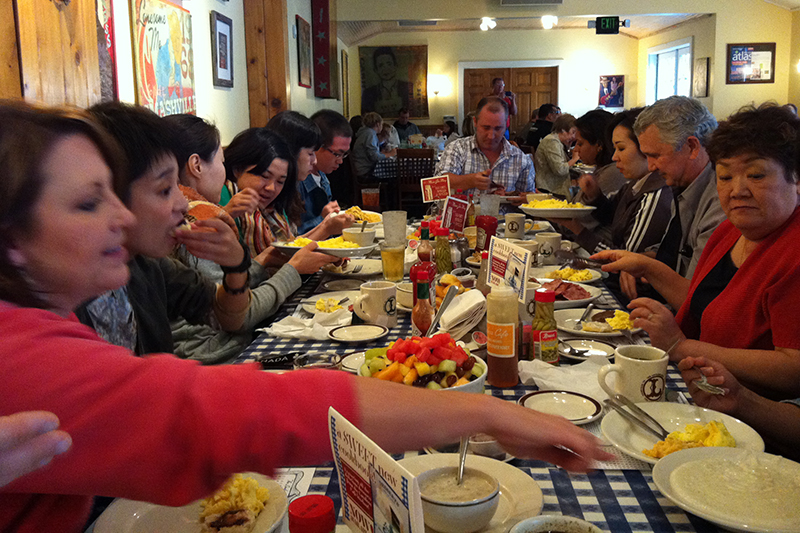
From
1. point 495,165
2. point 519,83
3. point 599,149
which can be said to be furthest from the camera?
point 519,83

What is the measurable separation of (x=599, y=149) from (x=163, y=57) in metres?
2.98

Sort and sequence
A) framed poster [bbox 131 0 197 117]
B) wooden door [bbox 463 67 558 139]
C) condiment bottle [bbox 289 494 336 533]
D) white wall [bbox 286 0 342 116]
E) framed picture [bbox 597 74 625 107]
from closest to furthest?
condiment bottle [bbox 289 494 336 533] < framed poster [bbox 131 0 197 117] < white wall [bbox 286 0 342 116] < wooden door [bbox 463 67 558 139] < framed picture [bbox 597 74 625 107]

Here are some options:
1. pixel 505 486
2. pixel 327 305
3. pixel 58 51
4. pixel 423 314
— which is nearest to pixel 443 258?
pixel 327 305

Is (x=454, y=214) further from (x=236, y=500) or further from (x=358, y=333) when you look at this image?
(x=236, y=500)

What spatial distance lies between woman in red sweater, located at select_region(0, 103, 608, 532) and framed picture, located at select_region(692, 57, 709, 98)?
1263 cm

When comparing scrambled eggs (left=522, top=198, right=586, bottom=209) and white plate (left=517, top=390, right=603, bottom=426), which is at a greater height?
scrambled eggs (left=522, top=198, right=586, bottom=209)

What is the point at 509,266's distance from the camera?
1.54 meters

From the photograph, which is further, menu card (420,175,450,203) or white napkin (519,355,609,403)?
menu card (420,175,450,203)

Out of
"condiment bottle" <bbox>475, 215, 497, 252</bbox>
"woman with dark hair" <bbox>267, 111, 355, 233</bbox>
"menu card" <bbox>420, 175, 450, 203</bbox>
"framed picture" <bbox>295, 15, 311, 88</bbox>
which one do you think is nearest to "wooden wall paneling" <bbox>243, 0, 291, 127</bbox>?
"framed picture" <bbox>295, 15, 311, 88</bbox>

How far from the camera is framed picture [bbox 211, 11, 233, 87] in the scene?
4.37m

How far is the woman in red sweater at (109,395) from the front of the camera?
0.60m

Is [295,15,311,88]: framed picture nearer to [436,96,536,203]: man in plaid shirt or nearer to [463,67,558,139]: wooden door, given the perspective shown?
[436,96,536,203]: man in plaid shirt

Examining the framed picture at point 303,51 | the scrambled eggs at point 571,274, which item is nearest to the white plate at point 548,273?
the scrambled eggs at point 571,274

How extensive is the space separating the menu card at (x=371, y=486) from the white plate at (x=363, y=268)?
2013mm
